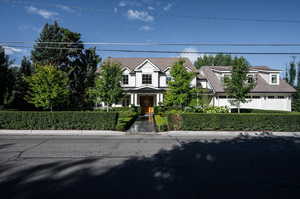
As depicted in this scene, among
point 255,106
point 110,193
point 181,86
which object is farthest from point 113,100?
point 255,106

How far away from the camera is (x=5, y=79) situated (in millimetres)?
17359

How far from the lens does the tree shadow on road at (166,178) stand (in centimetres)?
372

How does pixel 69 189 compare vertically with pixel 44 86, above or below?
below

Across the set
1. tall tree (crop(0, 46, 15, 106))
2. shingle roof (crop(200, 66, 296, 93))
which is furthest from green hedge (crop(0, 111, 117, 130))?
shingle roof (crop(200, 66, 296, 93))

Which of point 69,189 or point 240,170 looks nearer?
point 69,189

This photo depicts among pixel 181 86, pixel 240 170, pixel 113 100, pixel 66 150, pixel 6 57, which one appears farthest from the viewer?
pixel 6 57

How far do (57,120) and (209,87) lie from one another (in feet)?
70.5

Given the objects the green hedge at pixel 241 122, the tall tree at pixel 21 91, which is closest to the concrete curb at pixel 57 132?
the green hedge at pixel 241 122

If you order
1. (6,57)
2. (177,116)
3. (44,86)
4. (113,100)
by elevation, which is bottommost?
(177,116)

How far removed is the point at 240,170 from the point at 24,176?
22.2 feet

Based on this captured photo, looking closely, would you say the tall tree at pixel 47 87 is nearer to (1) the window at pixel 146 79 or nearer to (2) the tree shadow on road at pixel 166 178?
Answer: (2) the tree shadow on road at pixel 166 178

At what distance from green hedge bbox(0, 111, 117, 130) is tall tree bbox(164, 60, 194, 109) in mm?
6219

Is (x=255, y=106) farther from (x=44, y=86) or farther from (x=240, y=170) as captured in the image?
(x=44, y=86)

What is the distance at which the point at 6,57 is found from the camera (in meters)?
18.4
